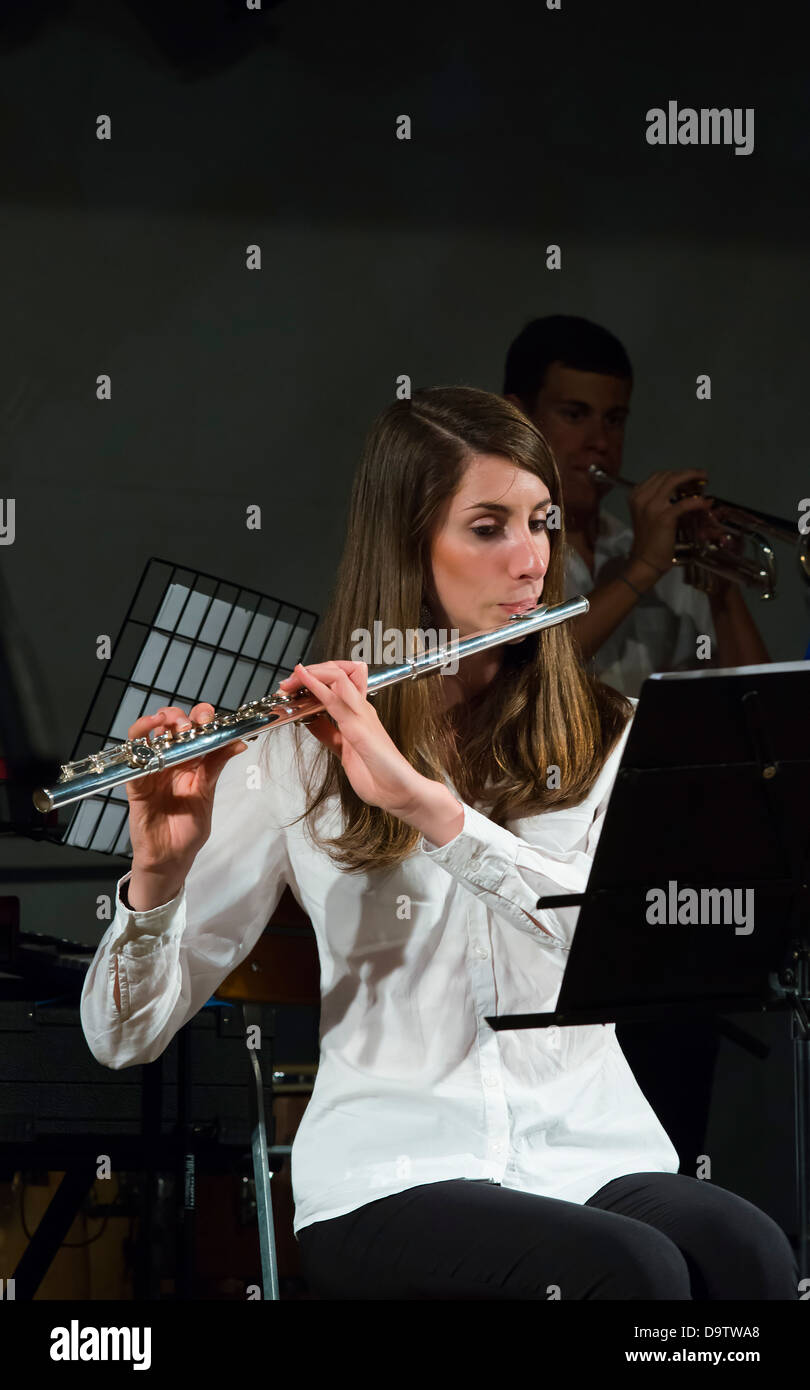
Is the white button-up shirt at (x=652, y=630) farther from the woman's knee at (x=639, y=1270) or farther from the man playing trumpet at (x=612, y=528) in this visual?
the woman's knee at (x=639, y=1270)

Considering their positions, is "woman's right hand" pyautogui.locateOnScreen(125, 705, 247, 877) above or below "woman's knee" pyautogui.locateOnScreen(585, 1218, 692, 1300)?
above

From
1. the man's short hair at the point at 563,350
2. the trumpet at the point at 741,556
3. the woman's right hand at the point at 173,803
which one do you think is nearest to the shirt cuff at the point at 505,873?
the woman's right hand at the point at 173,803

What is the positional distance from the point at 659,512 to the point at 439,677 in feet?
5.99

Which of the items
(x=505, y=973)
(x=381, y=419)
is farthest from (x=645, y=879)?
(x=381, y=419)

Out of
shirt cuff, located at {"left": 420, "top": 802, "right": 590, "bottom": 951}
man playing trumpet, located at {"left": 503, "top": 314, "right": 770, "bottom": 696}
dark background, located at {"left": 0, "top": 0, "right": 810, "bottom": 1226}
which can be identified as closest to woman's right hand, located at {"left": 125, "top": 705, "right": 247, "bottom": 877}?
shirt cuff, located at {"left": 420, "top": 802, "right": 590, "bottom": 951}

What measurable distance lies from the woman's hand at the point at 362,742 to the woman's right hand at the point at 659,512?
207 centimetres

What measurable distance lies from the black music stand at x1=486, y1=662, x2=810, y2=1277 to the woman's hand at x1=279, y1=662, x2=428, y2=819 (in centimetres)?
18

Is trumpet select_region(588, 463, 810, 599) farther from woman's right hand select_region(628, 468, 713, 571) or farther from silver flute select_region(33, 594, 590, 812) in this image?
silver flute select_region(33, 594, 590, 812)

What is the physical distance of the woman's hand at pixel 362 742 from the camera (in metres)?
1.53

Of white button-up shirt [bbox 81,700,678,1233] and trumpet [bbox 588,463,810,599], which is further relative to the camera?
trumpet [bbox 588,463,810,599]

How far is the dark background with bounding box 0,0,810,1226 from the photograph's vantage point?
3814 mm

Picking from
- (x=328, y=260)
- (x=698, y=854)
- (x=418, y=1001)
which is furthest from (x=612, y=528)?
(x=698, y=854)

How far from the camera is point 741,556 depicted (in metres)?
3.52

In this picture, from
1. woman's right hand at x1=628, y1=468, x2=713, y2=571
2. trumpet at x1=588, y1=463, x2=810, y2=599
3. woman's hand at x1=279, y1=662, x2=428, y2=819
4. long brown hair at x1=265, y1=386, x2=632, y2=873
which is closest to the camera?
woman's hand at x1=279, y1=662, x2=428, y2=819
